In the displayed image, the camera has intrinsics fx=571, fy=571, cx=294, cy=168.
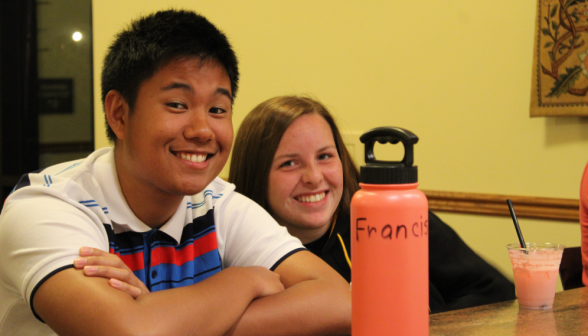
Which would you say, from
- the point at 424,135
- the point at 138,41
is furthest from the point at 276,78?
the point at 138,41

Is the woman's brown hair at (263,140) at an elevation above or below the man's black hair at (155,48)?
below

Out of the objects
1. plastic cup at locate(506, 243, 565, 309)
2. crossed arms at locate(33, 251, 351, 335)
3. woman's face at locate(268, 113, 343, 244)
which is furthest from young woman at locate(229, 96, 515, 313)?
plastic cup at locate(506, 243, 565, 309)

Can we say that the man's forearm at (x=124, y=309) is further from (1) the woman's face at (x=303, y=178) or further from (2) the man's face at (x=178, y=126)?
(1) the woman's face at (x=303, y=178)

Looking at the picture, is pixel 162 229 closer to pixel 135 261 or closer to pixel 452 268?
pixel 135 261

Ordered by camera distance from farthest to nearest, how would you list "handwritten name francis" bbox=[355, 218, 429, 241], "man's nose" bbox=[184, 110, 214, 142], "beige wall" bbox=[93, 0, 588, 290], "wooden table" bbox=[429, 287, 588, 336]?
"beige wall" bbox=[93, 0, 588, 290] < "man's nose" bbox=[184, 110, 214, 142] < "wooden table" bbox=[429, 287, 588, 336] < "handwritten name francis" bbox=[355, 218, 429, 241]

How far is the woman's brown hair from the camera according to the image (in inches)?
72.7

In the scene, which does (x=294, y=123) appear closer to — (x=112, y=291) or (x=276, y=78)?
(x=112, y=291)

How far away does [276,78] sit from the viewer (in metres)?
3.59

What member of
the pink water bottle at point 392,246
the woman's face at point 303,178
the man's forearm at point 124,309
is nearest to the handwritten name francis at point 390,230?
the pink water bottle at point 392,246

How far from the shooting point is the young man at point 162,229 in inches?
43.4

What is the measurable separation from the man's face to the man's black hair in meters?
0.02

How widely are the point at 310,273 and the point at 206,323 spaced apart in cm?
35

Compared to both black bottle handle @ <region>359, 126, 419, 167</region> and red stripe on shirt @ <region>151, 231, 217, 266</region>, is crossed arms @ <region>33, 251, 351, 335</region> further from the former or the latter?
black bottle handle @ <region>359, 126, 419, 167</region>

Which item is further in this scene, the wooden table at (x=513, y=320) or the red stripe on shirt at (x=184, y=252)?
the red stripe on shirt at (x=184, y=252)
